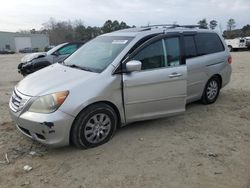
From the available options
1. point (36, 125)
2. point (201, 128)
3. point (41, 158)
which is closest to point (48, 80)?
point (36, 125)

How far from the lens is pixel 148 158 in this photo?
14.4 feet

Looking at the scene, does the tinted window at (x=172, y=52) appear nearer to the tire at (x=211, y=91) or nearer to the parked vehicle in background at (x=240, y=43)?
the tire at (x=211, y=91)

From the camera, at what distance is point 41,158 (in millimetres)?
4449

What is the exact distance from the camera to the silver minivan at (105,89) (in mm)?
4375

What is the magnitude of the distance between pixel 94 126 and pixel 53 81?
932 mm

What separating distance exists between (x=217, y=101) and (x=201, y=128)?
210 centimetres

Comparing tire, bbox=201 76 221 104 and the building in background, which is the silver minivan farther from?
the building in background

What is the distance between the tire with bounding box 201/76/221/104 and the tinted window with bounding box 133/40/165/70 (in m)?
1.98

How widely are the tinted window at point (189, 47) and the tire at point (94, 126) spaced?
2.31 metres

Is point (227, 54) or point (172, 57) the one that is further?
point (227, 54)

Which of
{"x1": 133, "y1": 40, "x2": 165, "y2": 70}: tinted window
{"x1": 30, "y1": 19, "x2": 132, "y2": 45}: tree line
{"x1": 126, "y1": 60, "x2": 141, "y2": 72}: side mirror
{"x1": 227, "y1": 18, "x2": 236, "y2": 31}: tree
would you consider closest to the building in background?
{"x1": 30, "y1": 19, "x2": 132, "y2": 45}: tree line

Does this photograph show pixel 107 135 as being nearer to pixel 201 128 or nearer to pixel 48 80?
pixel 48 80

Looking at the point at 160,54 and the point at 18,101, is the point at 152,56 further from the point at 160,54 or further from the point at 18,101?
the point at 18,101

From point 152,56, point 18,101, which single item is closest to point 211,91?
point 152,56
